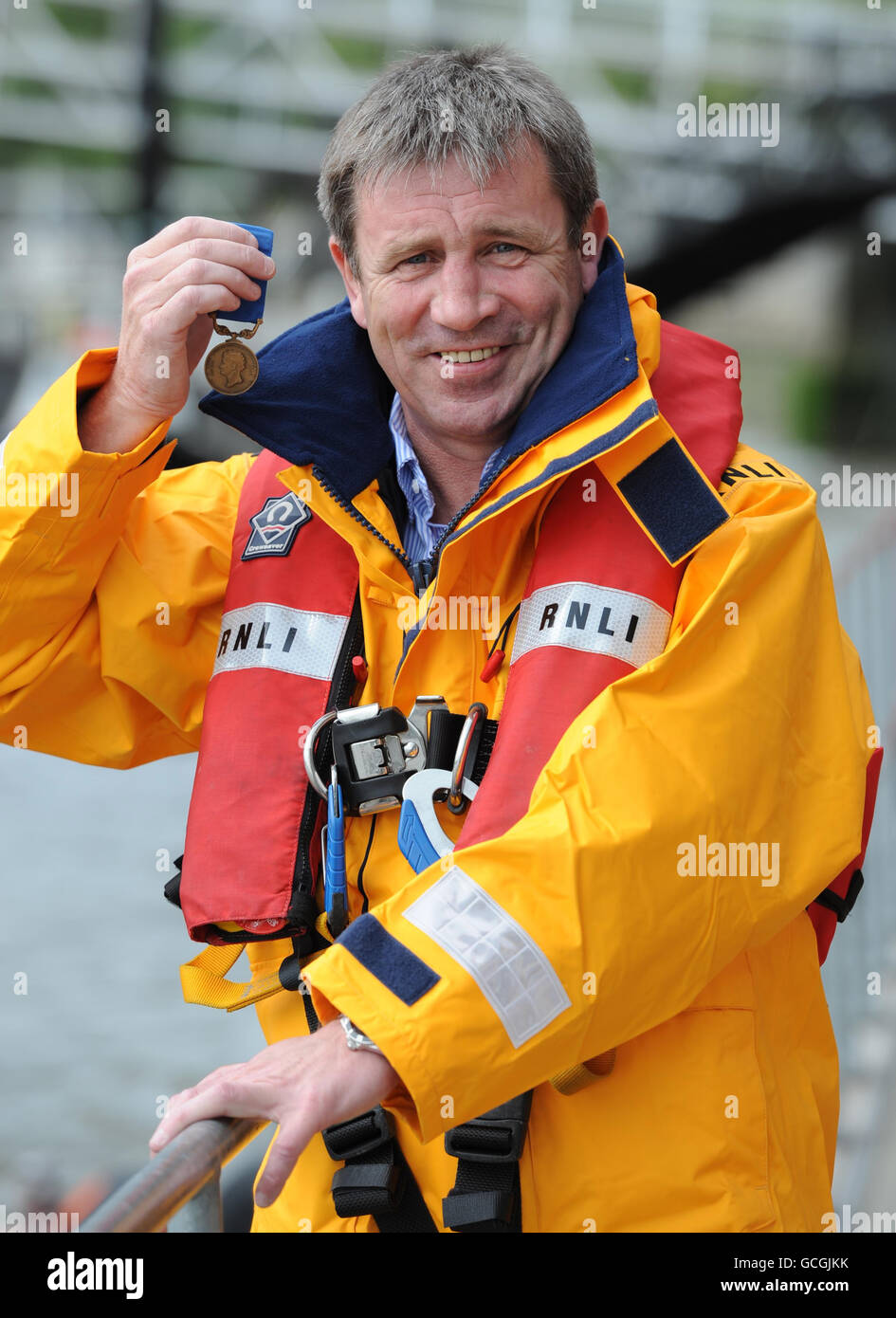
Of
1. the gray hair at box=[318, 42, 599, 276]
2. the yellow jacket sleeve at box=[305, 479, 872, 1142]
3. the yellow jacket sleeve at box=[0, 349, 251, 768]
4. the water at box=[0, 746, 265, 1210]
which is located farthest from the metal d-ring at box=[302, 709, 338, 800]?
the water at box=[0, 746, 265, 1210]

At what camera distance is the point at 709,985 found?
1.54 meters

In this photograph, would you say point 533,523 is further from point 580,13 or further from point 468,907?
point 580,13

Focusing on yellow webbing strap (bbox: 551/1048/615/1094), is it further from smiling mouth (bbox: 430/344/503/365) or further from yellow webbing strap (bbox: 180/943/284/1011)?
smiling mouth (bbox: 430/344/503/365)

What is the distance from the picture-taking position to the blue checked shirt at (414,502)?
1.87 metres

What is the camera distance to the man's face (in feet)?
5.52

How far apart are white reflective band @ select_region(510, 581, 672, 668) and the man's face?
0.30 metres

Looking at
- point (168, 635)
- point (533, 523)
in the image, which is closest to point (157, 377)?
point (168, 635)

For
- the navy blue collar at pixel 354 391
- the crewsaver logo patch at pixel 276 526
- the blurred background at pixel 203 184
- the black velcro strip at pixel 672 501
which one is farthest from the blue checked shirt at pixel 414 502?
the blurred background at pixel 203 184

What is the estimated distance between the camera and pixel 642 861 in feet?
4.52

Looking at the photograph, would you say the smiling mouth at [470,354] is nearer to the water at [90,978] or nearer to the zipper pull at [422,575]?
the zipper pull at [422,575]

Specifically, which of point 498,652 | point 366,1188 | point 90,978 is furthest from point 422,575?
point 90,978

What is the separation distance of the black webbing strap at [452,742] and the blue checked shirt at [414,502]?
255 mm

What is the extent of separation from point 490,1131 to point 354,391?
973mm

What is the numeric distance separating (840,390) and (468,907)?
13.8 metres
